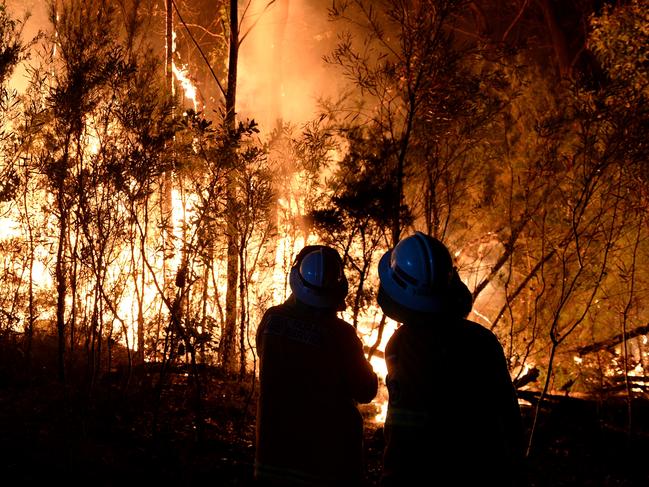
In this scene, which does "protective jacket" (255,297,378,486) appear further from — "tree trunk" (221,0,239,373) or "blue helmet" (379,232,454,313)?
"tree trunk" (221,0,239,373)

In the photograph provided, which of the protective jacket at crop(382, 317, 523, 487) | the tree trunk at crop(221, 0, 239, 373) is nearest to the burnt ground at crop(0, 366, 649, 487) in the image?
the tree trunk at crop(221, 0, 239, 373)

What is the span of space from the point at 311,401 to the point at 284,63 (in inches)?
899

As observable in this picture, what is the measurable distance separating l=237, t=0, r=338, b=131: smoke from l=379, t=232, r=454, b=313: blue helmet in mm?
17744

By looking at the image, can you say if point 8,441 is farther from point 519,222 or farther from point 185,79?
point 185,79

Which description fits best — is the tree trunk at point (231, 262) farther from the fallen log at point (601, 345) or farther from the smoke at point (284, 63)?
the smoke at point (284, 63)

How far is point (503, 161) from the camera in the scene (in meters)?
10.5

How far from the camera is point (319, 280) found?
2840 mm

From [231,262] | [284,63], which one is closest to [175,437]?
[231,262]

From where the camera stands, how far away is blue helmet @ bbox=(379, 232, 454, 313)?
6.73ft

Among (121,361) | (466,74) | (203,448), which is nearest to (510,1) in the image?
(466,74)

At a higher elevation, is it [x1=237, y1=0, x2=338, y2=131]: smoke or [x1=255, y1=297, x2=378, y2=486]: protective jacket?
[x1=237, y1=0, x2=338, y2=131]: smoke

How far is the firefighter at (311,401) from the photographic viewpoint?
2719 millimetres

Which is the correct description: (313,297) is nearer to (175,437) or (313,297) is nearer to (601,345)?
(175,437)

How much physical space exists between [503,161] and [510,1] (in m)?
9.50
